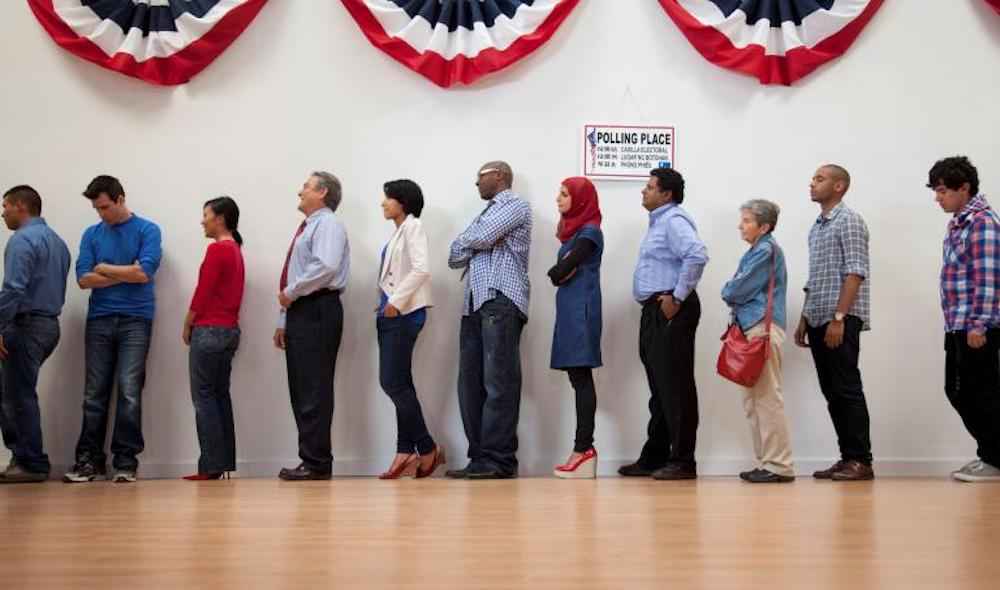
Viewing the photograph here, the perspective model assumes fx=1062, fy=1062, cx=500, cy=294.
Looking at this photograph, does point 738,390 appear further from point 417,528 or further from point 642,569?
point 642,569

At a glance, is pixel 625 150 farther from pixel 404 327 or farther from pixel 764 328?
pixel 404 327

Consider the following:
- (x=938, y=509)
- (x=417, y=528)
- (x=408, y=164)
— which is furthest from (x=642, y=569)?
(x=408, y=164)

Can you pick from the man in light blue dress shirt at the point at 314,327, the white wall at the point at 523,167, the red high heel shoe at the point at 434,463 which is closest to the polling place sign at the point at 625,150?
the white wall at the point at 523,167

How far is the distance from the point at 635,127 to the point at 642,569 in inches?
159

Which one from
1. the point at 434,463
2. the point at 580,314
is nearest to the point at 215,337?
the point at 434,463

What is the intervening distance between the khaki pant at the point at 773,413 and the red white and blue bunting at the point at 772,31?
67.8 inches

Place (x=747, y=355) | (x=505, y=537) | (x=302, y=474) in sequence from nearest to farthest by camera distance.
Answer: (x=505, y=537)
(x=747, y=355)
(x=302, y=474)

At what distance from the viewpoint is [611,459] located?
19.5ft

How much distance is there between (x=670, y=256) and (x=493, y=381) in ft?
3.65

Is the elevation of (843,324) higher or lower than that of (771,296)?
lower

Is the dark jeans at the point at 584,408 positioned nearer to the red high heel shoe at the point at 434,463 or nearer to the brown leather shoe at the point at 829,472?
the red high heel shoe at the point at 434,463

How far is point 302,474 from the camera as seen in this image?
17.8 ft

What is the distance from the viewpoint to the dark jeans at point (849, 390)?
531cm

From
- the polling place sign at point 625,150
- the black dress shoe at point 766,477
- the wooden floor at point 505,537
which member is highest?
the polling place sign at point 625,150
